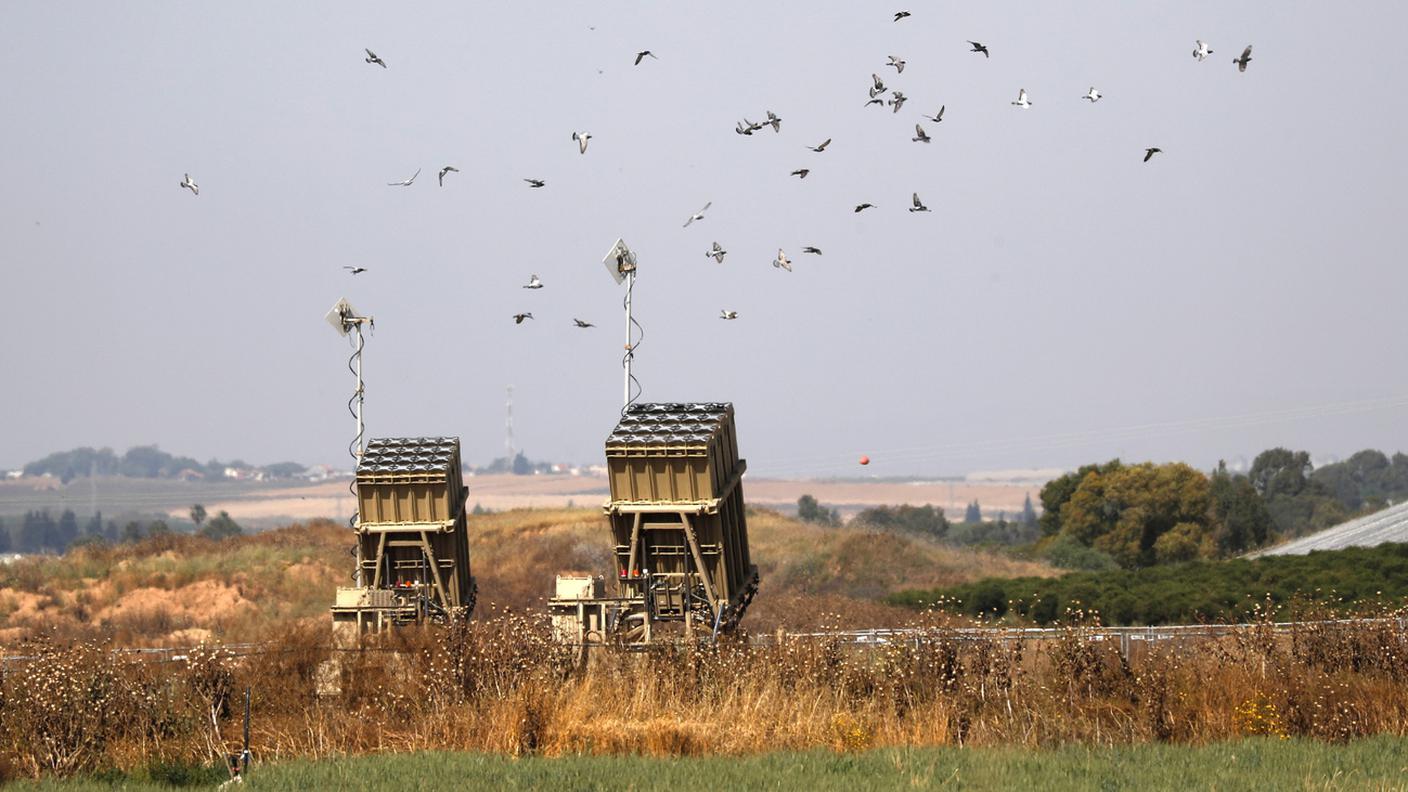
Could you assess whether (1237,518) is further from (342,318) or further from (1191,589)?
(342,318)

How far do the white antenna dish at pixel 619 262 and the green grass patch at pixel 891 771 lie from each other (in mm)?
16249

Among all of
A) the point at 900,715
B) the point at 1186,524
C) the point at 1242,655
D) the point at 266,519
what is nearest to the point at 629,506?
the point at 900,715

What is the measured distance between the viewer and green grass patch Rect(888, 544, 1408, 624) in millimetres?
44781

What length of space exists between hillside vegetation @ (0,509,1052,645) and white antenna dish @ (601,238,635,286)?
1266 centimetres

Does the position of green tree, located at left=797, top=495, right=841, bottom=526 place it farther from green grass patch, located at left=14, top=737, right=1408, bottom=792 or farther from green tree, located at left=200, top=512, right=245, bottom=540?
green grass patch, located at left=14, top=737, right=1408, bottom=792

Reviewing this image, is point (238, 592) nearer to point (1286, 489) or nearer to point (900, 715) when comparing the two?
point (900, 715)

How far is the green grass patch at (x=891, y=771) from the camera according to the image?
59.6 feet

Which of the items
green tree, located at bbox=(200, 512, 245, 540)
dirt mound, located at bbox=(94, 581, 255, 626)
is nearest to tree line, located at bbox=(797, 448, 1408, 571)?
dirt mound, located at bbox=(94, 581, 255, 626)

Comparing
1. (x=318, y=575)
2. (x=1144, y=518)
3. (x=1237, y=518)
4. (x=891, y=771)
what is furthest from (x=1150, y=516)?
(x=891, y=771)

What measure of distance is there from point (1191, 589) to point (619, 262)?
71.7 ft

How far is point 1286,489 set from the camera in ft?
463

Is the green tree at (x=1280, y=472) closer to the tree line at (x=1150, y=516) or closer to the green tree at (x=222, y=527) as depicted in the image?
the tree line at (x=1150, y=516)

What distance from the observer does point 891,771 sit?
19141mm

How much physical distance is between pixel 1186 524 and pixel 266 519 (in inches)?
4142
